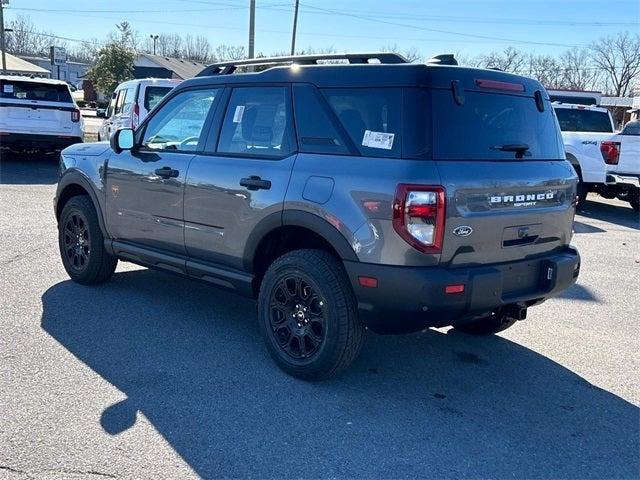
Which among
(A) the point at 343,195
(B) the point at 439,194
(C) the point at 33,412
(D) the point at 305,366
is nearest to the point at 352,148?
(A) the point at 343,195

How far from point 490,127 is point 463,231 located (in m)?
0.76

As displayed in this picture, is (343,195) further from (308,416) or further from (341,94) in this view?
(308,416)

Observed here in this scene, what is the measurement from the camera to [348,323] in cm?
389

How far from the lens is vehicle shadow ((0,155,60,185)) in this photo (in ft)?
42.9

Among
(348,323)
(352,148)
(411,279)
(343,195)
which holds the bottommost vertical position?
(348,323)

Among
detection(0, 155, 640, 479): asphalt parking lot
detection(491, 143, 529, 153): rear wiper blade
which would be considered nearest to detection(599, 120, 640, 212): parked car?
detection(0, 155, 640, 479): asphalt parking lot

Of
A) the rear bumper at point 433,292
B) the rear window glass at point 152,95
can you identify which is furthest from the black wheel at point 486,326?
the rear window glass at point 152,95

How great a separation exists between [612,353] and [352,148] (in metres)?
2.66

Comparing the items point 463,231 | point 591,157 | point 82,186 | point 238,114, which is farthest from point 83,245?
point 591,157

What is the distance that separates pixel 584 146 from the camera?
1216 centimetres

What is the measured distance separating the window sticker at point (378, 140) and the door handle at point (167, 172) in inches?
67.3

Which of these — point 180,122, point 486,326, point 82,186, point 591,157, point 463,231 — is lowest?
point 486,326

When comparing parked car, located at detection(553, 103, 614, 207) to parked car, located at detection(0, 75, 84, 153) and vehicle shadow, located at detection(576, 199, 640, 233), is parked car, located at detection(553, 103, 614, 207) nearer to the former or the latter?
vehicle shadow, located at detection(576, 199, 640, 233)

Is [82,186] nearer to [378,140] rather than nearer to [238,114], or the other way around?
[238,114]
